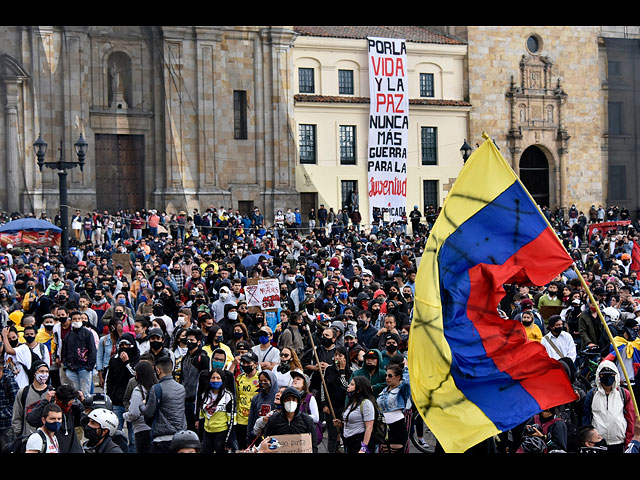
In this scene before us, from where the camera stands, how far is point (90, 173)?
41.8 meters

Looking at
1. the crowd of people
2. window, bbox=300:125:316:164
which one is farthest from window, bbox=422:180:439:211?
the crowd of people

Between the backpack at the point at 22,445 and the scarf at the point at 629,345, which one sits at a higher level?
the scarf at the point at 629,345

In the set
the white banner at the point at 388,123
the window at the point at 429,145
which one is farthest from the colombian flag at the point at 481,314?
the window at the point at 429,145

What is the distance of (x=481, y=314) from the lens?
8648 mm

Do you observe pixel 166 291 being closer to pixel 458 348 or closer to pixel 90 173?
pixel 458 348

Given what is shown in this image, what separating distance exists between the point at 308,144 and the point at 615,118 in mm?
16687

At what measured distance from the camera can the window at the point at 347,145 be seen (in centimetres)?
4622

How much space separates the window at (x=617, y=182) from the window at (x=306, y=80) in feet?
53.5

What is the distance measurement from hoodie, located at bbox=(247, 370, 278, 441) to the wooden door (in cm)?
3215

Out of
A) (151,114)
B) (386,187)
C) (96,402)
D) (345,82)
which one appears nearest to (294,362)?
(96,402)

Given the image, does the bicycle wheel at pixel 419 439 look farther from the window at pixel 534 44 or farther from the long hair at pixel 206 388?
the window at pixel 534 44

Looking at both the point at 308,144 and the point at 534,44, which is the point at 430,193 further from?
the point at 534,44

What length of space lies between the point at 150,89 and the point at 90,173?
4.20m

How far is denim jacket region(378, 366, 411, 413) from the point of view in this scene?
35.7 ft
